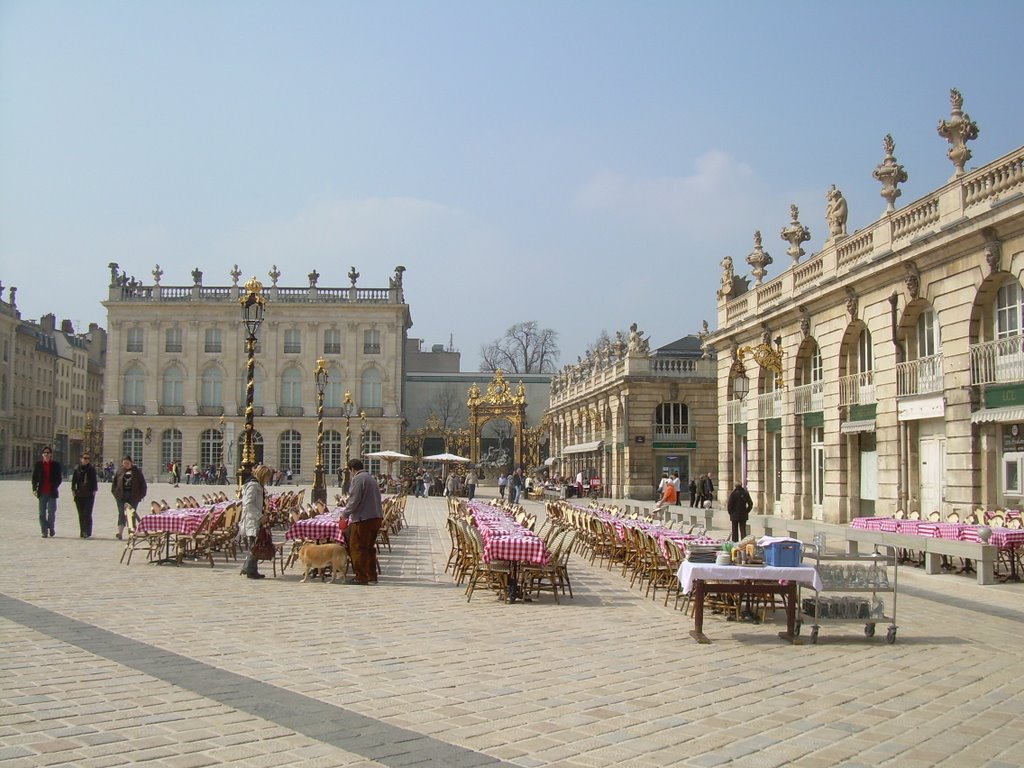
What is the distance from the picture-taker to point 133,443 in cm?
7375

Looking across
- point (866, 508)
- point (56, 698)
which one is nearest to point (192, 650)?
point (56, 698)

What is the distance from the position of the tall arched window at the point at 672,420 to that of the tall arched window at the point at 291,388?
121 feet

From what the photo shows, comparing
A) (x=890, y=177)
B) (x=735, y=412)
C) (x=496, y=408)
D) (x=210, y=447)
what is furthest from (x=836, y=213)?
(x=210, y=447)

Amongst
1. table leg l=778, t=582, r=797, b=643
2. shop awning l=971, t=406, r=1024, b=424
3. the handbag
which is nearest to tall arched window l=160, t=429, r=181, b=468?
the handbag

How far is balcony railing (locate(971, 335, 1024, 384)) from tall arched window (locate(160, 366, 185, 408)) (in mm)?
64323

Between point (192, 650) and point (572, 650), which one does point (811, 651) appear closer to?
point (572, 650)

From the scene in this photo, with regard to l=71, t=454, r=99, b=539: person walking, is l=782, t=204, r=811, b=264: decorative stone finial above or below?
above

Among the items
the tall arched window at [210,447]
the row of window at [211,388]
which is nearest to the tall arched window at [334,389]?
the row of window at [211,388]

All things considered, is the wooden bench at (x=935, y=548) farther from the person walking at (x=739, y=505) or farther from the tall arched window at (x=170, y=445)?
the tall arched window at (x=170, y=445)

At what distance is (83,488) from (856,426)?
16.4 metres

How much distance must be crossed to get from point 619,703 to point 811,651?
9.47ft

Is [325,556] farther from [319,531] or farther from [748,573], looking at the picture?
[748,573]

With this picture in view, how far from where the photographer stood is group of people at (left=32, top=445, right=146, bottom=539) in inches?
720

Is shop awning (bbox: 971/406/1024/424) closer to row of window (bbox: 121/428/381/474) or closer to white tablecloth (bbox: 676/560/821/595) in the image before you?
white tablecloth (bbox: 676/560/821/595)
